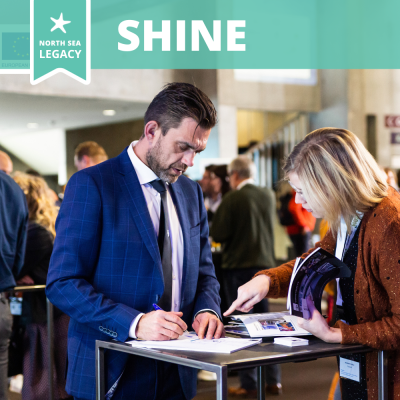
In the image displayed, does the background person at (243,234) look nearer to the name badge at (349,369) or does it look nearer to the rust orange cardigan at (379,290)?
the name badge at (349,369)

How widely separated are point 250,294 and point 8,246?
206 cm

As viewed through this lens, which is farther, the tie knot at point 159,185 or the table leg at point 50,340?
the table leg at point 50,340

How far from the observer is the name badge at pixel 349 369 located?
6.04 feet

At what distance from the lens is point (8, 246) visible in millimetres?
3488

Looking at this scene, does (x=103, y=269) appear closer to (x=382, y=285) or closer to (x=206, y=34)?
(x=382, y=285)

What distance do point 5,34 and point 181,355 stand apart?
6.04 metres

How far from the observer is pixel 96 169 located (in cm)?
196

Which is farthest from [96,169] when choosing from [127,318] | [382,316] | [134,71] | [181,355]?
[134,71]

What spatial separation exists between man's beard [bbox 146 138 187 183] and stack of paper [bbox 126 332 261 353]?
54 cm

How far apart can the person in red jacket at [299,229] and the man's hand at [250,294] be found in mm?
6957

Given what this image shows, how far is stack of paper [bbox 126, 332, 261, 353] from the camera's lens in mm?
1612

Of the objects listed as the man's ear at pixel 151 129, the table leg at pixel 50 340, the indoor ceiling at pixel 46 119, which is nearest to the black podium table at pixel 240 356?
the man's ear at pixel 151 129

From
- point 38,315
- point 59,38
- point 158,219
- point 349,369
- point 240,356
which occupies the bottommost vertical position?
point 38,315

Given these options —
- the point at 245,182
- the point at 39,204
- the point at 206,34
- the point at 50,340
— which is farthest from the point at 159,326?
the point at 206,34
